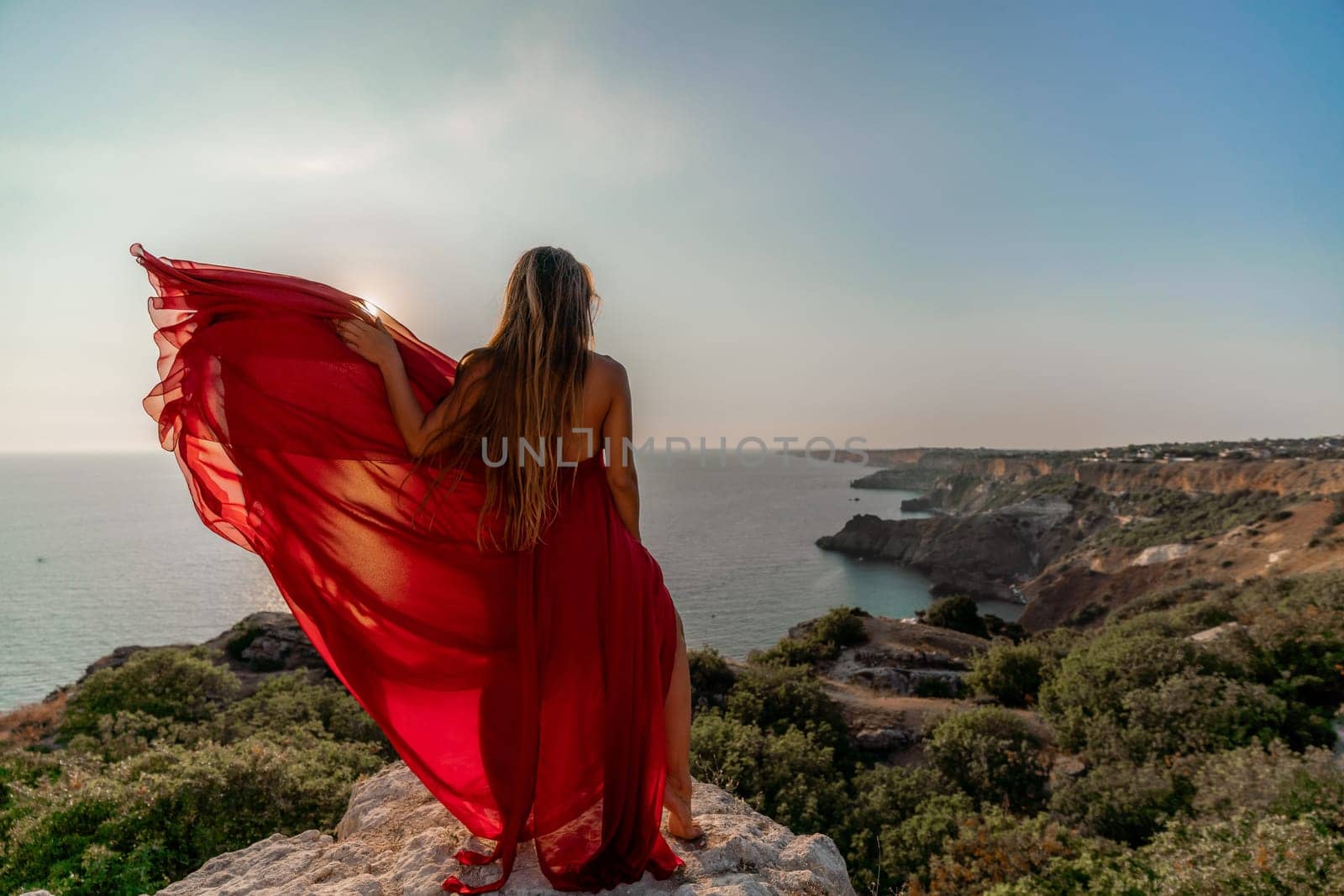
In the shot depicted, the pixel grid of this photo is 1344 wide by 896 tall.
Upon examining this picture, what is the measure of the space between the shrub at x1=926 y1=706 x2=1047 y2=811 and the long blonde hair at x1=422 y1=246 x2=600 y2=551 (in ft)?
30.5

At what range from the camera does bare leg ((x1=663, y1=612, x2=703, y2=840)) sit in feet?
9.44

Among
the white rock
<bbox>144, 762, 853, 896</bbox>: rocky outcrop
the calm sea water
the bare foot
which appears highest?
the bare foot

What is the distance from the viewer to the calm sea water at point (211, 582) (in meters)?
39.9

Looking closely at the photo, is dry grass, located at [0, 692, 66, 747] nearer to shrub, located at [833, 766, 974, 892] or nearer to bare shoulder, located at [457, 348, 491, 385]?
shrub, located at [833, 766, 974, 892]

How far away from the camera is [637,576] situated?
109 inches

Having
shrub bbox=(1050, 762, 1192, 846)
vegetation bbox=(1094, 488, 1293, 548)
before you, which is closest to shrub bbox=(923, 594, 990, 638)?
vegetation bbox=(1094, 488, 1293, 548)

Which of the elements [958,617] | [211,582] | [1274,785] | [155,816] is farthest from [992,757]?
[211,582]

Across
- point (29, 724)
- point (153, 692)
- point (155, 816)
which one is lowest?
point (29, 724)

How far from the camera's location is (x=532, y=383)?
2.59 metres

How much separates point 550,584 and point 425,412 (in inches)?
34.9

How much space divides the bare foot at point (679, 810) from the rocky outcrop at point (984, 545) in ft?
177

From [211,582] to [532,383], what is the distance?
237 ft

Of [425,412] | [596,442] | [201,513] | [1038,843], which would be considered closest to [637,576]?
[596,442]

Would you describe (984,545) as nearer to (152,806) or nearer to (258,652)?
(258,652)
